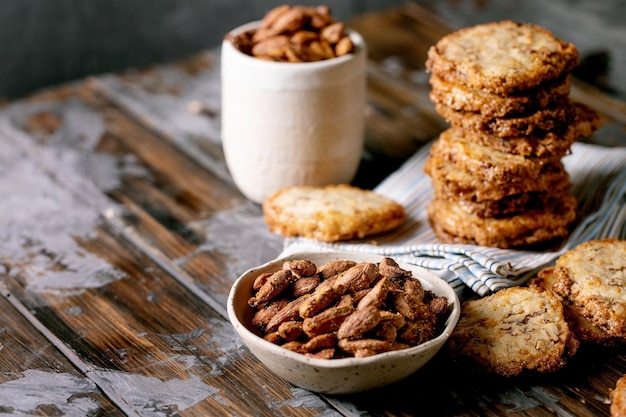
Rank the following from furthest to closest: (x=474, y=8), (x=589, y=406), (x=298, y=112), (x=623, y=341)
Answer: (x=474, y=8) < (x=298, y=112) < (x=623, y=341) < (x=589, y=406)

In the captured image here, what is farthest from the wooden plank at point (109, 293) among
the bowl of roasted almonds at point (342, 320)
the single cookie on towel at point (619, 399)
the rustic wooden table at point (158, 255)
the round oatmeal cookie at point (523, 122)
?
the round oatmeal cookie at point (523, 122)

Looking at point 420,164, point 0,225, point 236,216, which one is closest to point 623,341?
point 420,164

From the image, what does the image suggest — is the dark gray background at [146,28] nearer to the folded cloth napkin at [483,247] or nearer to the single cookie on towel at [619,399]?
the folded cloth napkin at [483,247]

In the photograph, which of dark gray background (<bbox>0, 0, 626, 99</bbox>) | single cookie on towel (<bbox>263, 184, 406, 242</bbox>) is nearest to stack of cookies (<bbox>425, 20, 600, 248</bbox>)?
single cookie on towel (<bbox>263, 184, 406, 242</bbox>)

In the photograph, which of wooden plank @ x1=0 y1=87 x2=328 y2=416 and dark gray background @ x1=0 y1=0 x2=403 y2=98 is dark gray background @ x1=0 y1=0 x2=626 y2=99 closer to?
dark gray background @ x1=0 y1=0 x2=403 y2=98

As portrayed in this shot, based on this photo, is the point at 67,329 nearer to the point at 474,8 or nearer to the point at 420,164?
the point at 420,164

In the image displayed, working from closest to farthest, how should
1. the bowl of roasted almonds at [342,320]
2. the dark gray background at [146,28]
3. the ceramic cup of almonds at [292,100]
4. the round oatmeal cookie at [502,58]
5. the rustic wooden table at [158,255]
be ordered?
the bowl of roasted almonds at [342,320] < the rustic wooden table at [158,255] < the round oatmeal cookie at [502,58] < the ceramic cup of almonds at [292,100] < the dark gray background at [146,28]

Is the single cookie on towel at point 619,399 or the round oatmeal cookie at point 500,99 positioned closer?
the single cookie on towel at point 619,399
